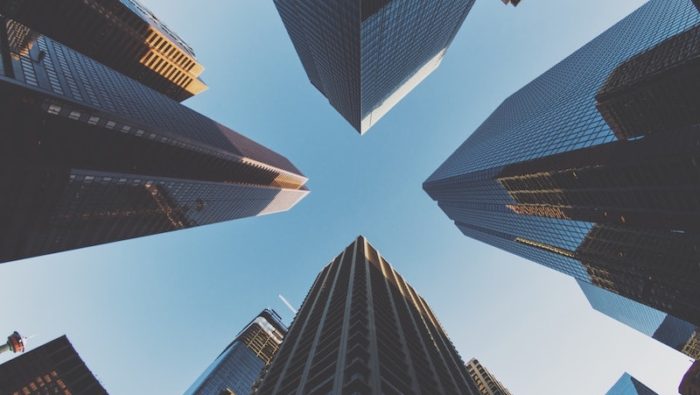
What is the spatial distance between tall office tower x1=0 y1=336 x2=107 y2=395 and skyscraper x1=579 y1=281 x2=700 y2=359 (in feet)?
562

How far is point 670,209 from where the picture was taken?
63.7 meters

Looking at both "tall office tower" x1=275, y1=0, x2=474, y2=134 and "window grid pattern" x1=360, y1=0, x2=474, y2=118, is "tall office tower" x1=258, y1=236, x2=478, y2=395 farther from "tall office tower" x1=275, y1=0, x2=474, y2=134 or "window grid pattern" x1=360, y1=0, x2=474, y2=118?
"window grid pattern" x1=360, y1=0, x2=474, y2=118

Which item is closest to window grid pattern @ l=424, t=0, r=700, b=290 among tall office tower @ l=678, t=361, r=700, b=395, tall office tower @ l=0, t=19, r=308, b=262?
tall office tower @ l=678, t=361, r=700, b=395

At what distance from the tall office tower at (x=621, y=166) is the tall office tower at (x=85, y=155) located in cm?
8413

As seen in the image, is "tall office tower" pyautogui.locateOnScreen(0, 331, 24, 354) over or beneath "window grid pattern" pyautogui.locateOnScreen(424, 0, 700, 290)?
over

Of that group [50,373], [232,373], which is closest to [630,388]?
[232,373]

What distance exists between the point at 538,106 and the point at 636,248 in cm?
5573

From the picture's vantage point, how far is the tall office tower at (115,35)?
3839 inches

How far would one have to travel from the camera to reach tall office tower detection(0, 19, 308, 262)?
59031 millimetres

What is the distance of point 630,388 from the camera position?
491ft

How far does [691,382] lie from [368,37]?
9817 cm

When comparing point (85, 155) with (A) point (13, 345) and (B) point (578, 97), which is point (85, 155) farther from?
(B) point (578, 97)

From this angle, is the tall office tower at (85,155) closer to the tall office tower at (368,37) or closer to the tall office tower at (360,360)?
the tall office tower at (368,37)

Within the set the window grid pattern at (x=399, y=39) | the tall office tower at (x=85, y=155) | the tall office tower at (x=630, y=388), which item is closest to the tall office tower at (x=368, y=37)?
the window grid pattern at (x=399, y=39)
